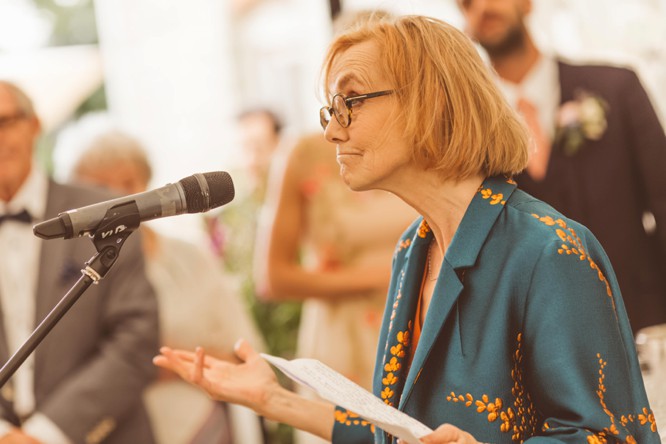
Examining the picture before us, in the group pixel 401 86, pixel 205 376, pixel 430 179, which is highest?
pixel 401 86

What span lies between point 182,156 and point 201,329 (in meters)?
2.83

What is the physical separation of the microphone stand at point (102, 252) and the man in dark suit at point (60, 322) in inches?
55.2

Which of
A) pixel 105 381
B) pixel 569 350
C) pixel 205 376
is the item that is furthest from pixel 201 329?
pixel 569 350

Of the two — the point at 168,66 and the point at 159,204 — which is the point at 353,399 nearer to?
the point at 159,204

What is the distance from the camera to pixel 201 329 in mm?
3727

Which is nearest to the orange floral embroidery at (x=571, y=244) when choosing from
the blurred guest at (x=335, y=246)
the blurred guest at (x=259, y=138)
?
the blurred guest at (x=335, y=246)

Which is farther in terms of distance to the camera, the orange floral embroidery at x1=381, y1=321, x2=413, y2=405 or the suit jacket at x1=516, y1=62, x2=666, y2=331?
the suit jacket at x1=516, y1=62, x2=666, y2=331

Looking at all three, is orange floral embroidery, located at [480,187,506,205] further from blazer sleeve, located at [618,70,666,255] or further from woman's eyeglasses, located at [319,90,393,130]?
blazer sleeve, located at [618,70,666,255]

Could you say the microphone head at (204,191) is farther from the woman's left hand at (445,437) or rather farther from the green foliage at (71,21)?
the green foliage at (71,21)

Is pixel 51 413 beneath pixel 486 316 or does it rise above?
beneath

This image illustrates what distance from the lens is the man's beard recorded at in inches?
111

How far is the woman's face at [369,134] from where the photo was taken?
156 centimetres

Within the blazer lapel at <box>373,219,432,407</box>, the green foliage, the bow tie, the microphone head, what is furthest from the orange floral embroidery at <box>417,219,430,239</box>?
the green foliage

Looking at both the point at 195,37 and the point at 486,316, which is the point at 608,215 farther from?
the point at 195,37
